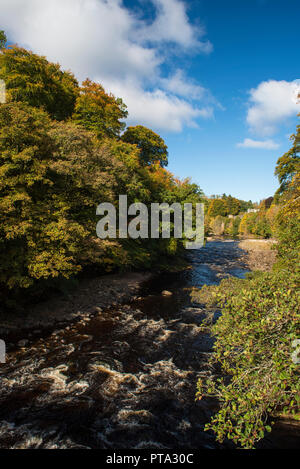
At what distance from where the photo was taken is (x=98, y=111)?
2180 centimetres

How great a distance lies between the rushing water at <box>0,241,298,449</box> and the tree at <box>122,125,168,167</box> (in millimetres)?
26293

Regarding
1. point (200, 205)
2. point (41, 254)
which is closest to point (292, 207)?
point (200, 205)

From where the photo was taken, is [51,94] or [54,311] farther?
[51,94]

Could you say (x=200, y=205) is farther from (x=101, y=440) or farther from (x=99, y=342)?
(x=101, y=440)

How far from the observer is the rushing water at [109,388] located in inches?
214

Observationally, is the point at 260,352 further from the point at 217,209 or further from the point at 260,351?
the point at 217,209

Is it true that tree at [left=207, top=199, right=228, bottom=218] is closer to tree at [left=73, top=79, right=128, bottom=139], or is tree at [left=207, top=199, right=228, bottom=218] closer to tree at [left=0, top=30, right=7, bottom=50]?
tree at [left=73, top=79, right=128, bottom=139]

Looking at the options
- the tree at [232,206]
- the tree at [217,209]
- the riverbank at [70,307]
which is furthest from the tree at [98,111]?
the tree at [232,206]

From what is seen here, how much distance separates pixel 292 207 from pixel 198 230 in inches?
445

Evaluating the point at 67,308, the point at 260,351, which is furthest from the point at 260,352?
A: the point at 67,308

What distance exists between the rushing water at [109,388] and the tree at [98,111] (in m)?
17.9

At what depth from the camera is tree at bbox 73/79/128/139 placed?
2136 cm

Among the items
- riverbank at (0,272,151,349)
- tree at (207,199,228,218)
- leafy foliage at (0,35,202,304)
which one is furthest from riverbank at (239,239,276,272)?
tree at (207,199,228,218)
